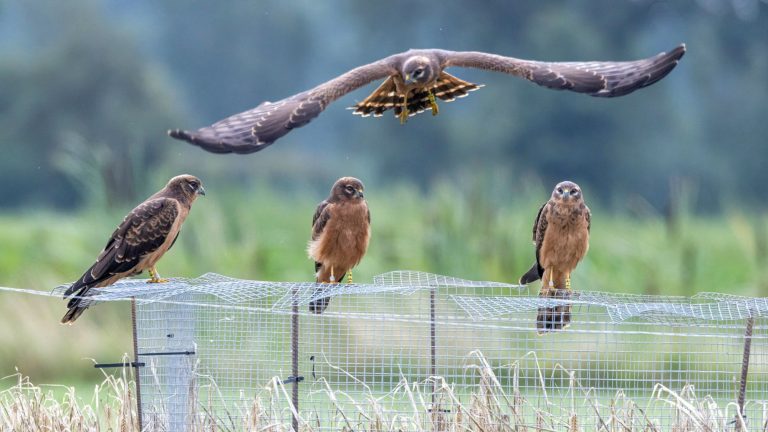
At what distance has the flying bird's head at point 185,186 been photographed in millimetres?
9914

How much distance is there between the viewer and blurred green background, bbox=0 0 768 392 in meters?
18.2

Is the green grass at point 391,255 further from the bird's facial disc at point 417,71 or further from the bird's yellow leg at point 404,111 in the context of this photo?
the bird's facial disc at point 417,71

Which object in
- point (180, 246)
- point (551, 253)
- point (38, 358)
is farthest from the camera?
point (180, 246)

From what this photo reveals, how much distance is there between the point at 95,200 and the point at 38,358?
9.28 feet

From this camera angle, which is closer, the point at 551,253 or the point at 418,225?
the point at 551,253

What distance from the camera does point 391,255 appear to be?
1775 cm

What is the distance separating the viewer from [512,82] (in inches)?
1443

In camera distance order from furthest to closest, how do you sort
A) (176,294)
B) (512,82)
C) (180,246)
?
(512,82), (180,246), (176,294)

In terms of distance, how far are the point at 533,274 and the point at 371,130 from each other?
28.5m

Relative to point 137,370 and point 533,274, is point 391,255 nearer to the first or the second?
point 533,274

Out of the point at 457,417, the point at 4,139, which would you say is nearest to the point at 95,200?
the point at 457,417

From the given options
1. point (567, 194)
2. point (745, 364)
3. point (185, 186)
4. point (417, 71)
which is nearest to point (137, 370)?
point (185, 186)

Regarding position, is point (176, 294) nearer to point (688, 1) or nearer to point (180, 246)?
point (180, 246)

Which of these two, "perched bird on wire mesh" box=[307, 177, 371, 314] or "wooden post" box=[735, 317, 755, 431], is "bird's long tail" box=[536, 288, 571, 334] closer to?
"wooden post" box=[735, 317, 755, 431]
